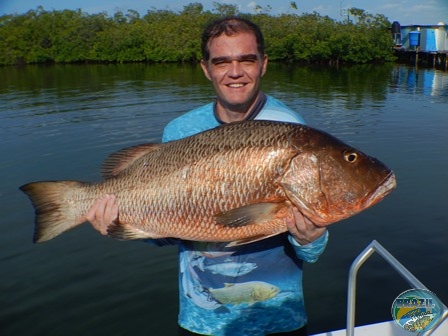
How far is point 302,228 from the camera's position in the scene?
2494 mm

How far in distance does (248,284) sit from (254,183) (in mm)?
680

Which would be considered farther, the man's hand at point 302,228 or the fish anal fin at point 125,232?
the fish anal fin at point 125,232

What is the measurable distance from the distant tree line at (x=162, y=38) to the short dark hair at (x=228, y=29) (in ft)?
196

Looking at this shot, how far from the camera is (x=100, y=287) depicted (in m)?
7.30

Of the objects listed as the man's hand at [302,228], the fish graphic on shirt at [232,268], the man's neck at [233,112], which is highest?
the man's neck at [233,112]

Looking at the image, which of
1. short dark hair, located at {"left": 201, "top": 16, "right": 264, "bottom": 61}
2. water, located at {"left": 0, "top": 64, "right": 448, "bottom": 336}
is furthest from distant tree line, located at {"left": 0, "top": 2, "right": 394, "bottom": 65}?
short dark hair, located at {"left": 201, "top": 16, "right": 264, "bottom": 61}

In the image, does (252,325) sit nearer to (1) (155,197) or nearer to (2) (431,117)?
(1) (155,197)

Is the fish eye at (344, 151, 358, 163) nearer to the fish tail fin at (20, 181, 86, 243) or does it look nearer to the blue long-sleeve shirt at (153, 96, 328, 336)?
the blue long-sleeve shirt at (153, 96, 328, 336)

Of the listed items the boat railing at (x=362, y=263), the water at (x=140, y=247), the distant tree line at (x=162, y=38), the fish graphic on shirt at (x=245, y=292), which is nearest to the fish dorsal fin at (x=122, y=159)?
the fish graphic on shirt at (x=245, y=292)

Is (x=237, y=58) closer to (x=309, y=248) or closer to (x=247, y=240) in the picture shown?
(x=247, y=240)

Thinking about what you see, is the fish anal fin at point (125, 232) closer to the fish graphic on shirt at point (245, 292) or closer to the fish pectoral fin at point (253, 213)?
the fish graphic on shirt at point (245, 292)

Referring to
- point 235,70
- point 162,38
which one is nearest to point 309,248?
point 235,70

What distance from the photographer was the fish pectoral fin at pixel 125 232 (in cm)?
286

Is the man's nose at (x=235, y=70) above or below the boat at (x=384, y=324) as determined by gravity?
above
